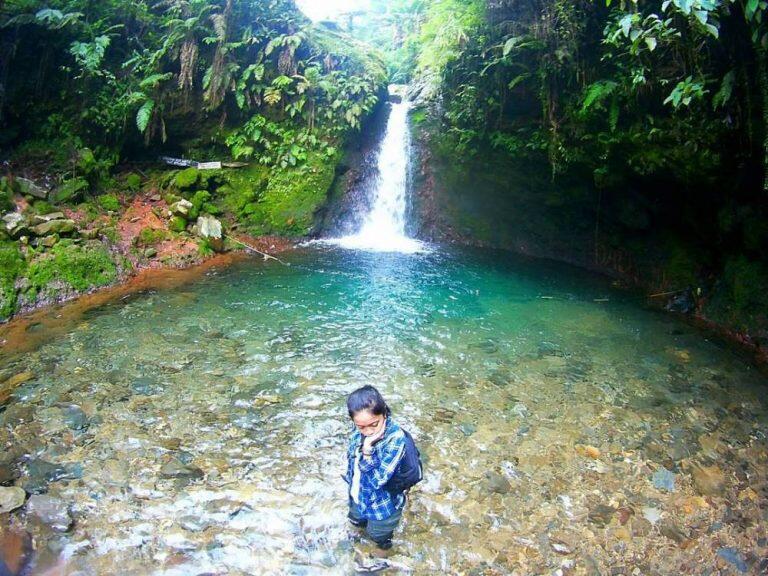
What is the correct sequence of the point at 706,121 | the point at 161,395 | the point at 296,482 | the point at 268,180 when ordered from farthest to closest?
the point at 268,180 → the point at 706,121 → the point at 161,395 → the point at 296,482

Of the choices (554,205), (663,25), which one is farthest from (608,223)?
(663,25)

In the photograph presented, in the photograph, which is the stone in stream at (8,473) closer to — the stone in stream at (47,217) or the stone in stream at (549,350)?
the stone in stream at (549,350)

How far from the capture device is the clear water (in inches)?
127

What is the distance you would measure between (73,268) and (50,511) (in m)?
5.61

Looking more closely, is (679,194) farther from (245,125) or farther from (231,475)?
(245,125)

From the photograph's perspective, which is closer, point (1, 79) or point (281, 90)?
point (1, 79)

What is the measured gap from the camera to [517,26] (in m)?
9.46

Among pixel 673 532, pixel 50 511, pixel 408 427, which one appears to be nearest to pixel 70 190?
pixel 50 511

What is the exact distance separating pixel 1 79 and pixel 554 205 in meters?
12.2

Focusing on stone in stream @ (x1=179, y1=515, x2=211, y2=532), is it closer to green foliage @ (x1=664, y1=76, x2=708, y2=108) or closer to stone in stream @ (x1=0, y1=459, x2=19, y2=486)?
stone in stream @ (x1=0, y1=459, x2=19, y2=486)

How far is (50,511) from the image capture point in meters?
3.34

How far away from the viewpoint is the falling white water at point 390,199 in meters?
12.3

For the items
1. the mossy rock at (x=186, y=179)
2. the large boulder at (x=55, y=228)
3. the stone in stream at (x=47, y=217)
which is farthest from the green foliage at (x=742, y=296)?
the stone in stream at (x=47, y=217)

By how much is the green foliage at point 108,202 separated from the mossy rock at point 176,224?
1.11 m
